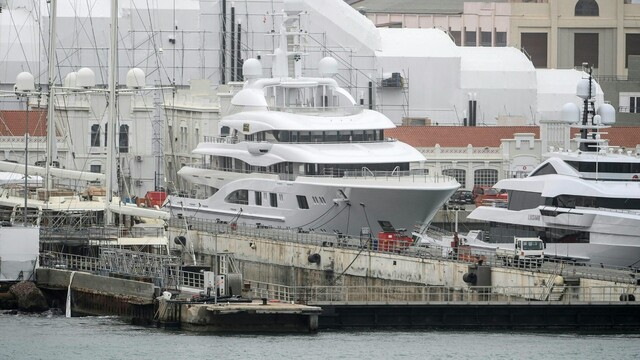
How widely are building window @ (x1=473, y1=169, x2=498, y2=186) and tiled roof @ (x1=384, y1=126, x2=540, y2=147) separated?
2196mm

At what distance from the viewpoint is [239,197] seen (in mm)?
96312

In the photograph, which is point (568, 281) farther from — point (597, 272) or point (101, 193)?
point (101, 193)

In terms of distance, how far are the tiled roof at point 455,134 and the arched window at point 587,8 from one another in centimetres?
3367

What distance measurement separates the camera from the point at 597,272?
77.2m

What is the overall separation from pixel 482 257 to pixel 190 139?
37.8 meters

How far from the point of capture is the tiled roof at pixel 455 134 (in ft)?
384

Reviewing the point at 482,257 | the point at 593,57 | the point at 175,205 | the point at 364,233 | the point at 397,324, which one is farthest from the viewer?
the point at 593,57

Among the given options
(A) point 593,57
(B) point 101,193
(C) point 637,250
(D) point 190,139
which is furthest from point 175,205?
(A) point 593,57

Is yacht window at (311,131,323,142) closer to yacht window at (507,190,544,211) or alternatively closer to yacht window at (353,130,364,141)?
yacht window at (353,130,364,141)

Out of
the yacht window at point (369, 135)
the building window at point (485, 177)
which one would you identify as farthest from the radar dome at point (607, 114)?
the building window at point (485, 177)

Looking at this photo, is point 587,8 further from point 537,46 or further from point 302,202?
point 302,202

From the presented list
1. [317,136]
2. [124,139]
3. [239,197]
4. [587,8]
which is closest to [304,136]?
[317,136]

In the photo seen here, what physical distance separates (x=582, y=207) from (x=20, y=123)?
37589mm

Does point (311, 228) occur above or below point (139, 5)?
below
